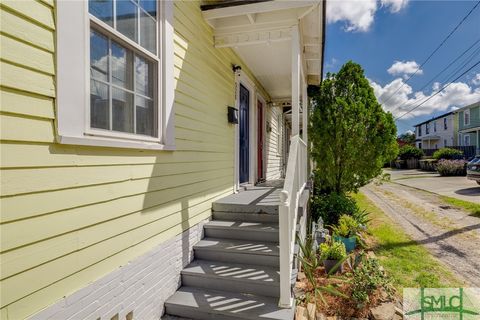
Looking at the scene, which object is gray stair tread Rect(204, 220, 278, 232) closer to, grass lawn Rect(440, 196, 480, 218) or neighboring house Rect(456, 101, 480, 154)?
grass lawn Rect(440, 196, 480, 218)

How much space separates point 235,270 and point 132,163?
1.76 metres

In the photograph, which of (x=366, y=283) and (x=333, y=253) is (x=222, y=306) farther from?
(x=333, y=253)

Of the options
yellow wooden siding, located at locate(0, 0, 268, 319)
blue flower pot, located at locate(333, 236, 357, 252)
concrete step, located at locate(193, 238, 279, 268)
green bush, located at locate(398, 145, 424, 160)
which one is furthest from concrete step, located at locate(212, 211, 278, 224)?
green bush, located at locate(398, 145, 424, 160)

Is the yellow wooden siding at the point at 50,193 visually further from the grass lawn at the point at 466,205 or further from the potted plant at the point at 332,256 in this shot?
the grass lawn at the point at 466,205

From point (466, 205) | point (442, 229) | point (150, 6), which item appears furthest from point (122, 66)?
point (466, 205)

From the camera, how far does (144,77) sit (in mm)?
2711

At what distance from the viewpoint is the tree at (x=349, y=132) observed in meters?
6.79

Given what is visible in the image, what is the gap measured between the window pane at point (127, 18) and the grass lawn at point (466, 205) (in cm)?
951

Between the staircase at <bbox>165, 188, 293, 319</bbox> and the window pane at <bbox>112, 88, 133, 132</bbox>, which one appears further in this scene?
the staircase at <bbox>165, 188, 293, 319</bbox>

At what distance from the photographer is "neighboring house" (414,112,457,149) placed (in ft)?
113

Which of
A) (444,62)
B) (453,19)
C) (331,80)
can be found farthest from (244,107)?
(444,62)

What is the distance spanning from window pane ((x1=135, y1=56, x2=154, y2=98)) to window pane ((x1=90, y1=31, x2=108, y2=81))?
0.41 meters

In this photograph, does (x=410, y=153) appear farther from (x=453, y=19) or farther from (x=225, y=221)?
(x=225, y=221)

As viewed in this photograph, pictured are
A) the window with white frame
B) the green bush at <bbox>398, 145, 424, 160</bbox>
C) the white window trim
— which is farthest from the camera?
the window with white frame
